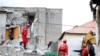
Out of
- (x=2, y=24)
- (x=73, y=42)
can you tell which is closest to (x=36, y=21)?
(x=2, y=24)

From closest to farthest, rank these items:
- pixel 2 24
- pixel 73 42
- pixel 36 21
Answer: pixel 73 42
pixel 2 24
pixel 36 21

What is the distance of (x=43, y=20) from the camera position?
53.8 m

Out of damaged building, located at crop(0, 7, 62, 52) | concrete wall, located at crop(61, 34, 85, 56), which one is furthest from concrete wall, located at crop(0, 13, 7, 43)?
concrete wall, located at crop(61, 34, 85, 56)

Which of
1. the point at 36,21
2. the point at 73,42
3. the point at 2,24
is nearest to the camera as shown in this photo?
the point at 73,42

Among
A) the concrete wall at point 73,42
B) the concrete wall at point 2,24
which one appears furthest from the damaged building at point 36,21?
the concrete wall at point 73,42

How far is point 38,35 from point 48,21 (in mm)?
2891

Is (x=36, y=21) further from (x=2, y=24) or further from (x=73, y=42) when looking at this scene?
(x=73, y=42)

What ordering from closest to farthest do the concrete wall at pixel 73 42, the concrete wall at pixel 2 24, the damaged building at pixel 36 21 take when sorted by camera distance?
1. the concrete wall at pixel 73 42
2. the concrete wall at pixel 2 24
3. the damaged building at pixel 36 21

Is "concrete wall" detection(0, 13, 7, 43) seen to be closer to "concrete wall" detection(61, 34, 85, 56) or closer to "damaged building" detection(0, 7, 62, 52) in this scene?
"damaged building" detection(0, 7, 62, 52)

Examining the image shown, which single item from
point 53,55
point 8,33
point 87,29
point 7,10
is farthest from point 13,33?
point 53,55

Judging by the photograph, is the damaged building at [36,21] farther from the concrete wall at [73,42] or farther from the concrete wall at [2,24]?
the concrete wall at [73,42]

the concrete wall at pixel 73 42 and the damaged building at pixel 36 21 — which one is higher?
the damaged building at pixel 36 21

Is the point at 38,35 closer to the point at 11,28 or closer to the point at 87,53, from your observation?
the point at 11,28

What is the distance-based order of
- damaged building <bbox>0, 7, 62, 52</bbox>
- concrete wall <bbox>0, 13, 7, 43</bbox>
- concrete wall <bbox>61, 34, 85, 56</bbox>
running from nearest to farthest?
concrete wall <bbox>61, 34, 85, 56</bbox>, concrete wall <bbox>0, 13, 7, 43</bbox>, damaged building <bbox>0, 7, 62, 52</bbox>
